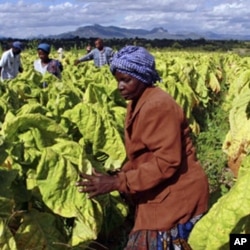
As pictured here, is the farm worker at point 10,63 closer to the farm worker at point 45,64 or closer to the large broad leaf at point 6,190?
the farm worker at point 45,64

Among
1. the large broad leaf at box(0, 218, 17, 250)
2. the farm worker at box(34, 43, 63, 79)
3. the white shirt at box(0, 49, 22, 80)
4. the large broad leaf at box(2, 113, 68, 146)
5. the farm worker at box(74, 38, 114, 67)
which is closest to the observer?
the large broad leaf at box(0, 218, 17, 250)

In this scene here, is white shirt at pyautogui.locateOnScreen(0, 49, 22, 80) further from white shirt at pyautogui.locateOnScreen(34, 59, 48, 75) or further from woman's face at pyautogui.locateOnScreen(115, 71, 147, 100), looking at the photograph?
woman's face at pyautogui.locateOnScreen(115, 71, 147, 100)

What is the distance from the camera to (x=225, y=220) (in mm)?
1800

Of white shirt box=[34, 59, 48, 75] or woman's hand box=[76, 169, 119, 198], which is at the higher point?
white shirt box=[34, 59, 48, 75]

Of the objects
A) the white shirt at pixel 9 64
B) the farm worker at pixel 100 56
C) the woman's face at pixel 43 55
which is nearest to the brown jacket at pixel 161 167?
the woman's face at pixel 43 55

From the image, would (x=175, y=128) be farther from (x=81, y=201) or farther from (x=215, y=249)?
(x=215, y=249)

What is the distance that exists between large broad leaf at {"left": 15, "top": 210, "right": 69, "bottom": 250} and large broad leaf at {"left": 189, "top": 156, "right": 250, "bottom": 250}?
1.65 meters

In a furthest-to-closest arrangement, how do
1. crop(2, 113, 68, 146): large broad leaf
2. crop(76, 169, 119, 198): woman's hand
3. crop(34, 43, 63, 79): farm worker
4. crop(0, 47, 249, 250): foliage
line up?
crop(34, 43, 63, 79): farm worker, crop(2, 113, 68, 146): large broad leaf, crop(0, 47, 249, 250): foliage, crop(76, 169, 119, 198): woman's hand

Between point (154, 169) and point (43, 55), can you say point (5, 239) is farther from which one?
point (43, 55)

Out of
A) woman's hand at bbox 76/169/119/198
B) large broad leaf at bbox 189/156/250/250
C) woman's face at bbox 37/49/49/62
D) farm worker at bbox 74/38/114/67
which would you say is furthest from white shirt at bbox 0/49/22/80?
large broad leaf at bbox 189/156/250/250

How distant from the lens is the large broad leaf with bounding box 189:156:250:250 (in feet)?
5.80

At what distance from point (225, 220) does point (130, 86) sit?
1.42 metres

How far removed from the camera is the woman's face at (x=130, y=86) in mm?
3100

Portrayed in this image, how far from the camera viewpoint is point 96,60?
1303 cm
